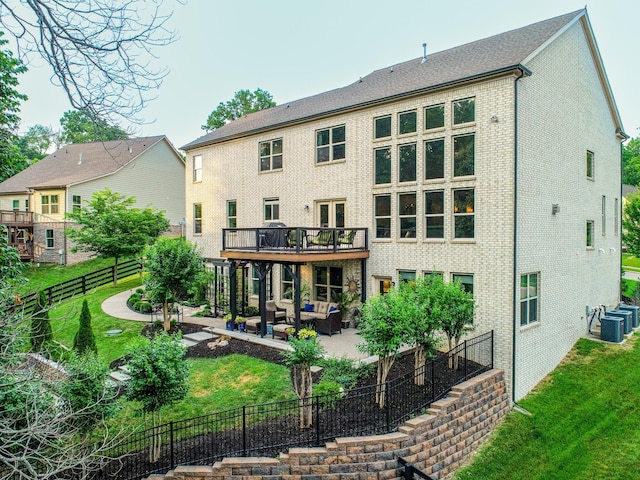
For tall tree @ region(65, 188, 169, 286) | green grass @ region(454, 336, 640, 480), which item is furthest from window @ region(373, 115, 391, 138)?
tall tree @ region(65, 188, 169, 286)

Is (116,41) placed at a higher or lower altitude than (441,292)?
higher

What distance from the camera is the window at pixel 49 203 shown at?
97.2ft

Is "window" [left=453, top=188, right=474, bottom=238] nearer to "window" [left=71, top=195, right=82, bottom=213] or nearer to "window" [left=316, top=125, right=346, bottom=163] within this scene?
"window" [left=316, top=125, right=346, bottom=163]

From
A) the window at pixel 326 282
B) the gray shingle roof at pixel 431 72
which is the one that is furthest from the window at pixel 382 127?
the window at pixel 326 282

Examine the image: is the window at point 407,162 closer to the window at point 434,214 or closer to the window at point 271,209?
the window at point 434,214

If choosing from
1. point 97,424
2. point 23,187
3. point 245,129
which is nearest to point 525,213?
point 97,424

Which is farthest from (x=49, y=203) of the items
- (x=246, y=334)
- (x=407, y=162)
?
(x=407, y=162)

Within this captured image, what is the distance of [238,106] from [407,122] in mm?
35716

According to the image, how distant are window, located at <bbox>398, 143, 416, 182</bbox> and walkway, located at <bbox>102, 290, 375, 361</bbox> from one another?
17.7 ft

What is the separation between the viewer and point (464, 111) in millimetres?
12633

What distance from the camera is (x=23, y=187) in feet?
109

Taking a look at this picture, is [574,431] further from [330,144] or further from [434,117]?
[330,144]

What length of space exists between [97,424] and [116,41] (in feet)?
20.6

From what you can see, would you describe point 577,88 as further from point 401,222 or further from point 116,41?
point 116,41
